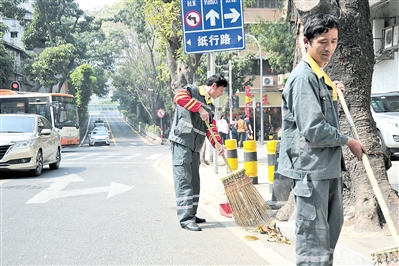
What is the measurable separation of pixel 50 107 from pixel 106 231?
22.9 m

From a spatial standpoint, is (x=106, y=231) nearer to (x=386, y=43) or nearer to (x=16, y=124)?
(x=16, y=124)

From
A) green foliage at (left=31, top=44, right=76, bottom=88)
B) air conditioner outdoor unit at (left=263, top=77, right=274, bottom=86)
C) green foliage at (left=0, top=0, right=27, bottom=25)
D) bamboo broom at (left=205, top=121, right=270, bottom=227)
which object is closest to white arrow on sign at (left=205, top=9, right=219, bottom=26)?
bamboo broom at (left=205, top=121, right=270, bottom=227)

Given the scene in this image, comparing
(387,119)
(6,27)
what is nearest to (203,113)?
(387,119)

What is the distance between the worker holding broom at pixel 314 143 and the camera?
303 cm

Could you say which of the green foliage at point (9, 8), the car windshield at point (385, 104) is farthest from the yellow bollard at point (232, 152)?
the green foliage at point (9, 8)

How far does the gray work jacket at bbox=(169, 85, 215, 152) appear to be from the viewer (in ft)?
20.0

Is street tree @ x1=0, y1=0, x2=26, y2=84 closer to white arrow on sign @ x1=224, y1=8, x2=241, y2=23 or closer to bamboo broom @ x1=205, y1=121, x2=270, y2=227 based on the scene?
white arrow on sign @ x1=224, y1=8, x2=241, y2=23

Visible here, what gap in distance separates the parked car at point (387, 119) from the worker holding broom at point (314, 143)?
375 inches

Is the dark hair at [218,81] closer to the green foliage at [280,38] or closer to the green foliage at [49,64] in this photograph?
the green foliage at [280,38]

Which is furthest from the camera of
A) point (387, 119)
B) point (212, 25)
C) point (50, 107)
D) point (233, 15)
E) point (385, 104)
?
point (50, 107)

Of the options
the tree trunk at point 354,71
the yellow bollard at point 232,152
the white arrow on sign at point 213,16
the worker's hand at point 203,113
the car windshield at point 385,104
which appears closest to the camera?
the tree trunk at point 354,71

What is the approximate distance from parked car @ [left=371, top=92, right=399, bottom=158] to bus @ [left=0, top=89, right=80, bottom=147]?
18.8 meters

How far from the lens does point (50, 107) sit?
90.5ft

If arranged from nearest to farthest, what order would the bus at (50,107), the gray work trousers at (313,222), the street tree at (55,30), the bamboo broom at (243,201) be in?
the gray work trousers at (313,222) < the bamboo broom at (243,201) < the bus at (50,107) < the street tree at (55,30)
